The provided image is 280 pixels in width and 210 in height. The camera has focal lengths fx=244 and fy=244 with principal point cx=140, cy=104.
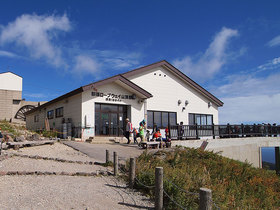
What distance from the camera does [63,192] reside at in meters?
5.84

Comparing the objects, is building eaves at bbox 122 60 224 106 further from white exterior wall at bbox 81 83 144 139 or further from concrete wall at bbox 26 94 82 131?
concrete wall at bbox 26 94 82 131

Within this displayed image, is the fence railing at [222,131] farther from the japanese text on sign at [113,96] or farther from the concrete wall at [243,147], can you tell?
the japanese text on sign at [113,96]

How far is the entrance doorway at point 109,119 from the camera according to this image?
18438 mm

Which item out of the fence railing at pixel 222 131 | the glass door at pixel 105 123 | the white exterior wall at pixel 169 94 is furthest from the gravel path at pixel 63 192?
the white exterior wall at pixel 169 94

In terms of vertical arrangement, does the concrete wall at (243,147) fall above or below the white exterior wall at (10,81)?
below

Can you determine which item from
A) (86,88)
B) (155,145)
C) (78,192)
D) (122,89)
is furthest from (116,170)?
(122,89)

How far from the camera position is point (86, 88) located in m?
16.7

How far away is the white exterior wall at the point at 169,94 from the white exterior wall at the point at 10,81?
2507cm

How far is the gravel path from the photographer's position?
5.10 m

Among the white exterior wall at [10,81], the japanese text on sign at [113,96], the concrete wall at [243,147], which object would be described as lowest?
the concrete wall at [243,147]

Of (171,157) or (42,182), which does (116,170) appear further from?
(171,157)

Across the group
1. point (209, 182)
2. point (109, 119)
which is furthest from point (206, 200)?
point (109, 119)

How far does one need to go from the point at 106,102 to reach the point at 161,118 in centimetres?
587

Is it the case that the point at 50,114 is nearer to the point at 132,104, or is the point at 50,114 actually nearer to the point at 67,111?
the point at 67,111
